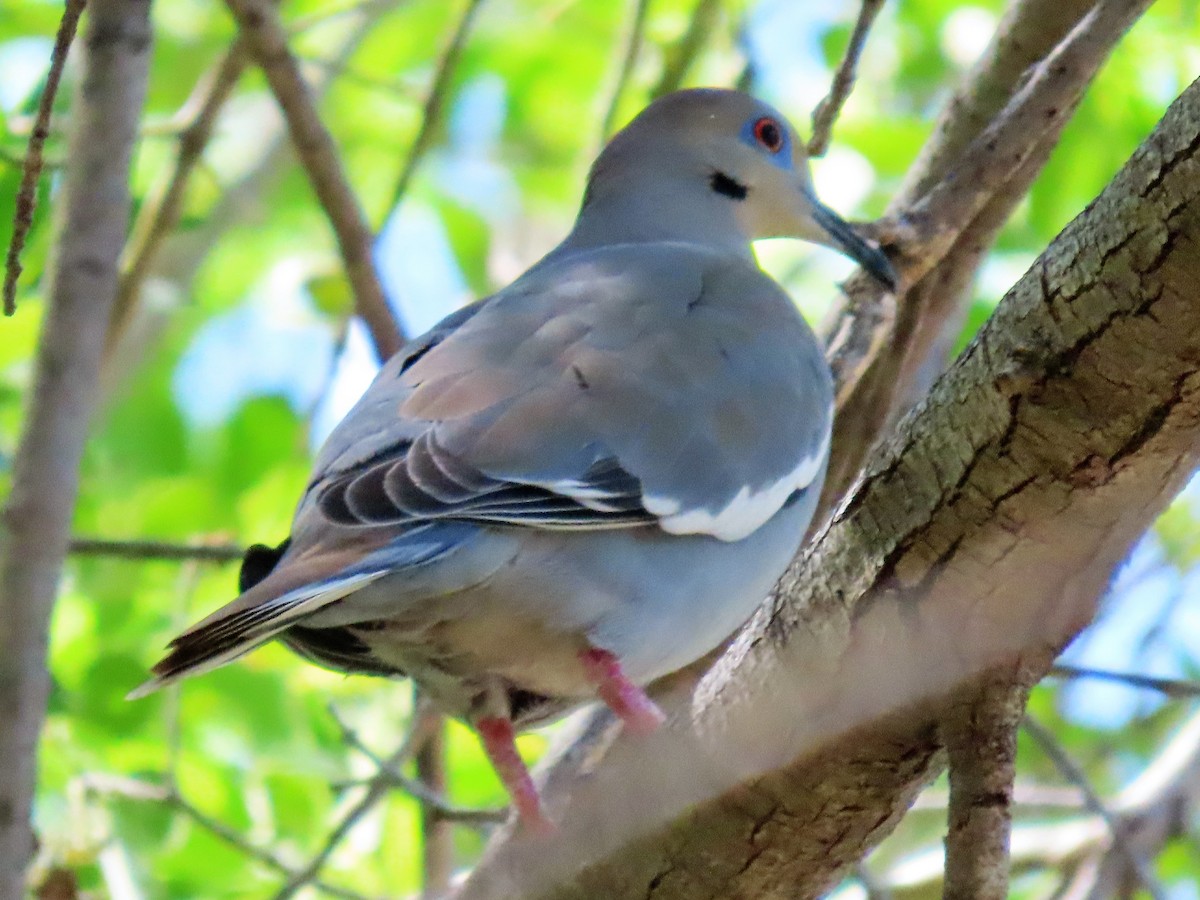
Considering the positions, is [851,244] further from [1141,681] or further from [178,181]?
[178,181]

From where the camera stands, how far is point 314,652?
2680 mm

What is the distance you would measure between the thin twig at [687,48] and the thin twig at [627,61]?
0.34 ft

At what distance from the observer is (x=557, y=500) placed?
254 cm

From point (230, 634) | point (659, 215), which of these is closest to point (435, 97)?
point (659, 215)

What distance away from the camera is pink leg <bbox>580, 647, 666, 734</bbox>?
105 inches

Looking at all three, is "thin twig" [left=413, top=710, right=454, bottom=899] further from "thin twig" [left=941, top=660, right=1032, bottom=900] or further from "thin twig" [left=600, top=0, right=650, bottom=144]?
"thin twig" [left=600, top=0, right=650, bottom=144]

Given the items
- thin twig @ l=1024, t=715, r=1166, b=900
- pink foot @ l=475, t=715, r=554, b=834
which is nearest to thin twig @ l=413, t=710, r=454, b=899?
pink foot @ l=475, t=715, r=554, b=834

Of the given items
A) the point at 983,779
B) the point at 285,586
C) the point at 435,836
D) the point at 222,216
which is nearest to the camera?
the point at 983,779

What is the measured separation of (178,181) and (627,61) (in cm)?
116

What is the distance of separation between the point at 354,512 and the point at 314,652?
0.39m

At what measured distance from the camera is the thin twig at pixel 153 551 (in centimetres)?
320

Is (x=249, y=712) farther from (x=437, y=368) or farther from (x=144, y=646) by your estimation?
(x=437, y=368)

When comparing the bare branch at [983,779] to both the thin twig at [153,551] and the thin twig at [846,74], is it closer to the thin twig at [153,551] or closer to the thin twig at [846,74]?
the thin twig at [846,74]

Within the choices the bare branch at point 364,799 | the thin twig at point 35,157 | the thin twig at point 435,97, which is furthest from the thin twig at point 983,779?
the thin twig at point 435,97
